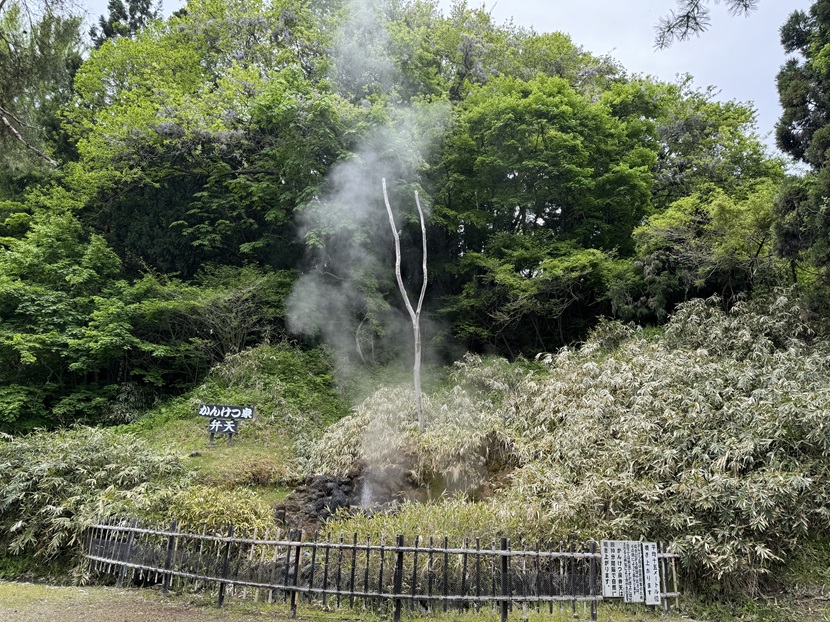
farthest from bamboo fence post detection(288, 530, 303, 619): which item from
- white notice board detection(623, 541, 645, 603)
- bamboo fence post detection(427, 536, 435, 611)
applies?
white notice board detection(623, 541, 645, 603)

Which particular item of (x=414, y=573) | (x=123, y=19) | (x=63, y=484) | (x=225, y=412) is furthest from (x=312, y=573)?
(x=123, y=19)

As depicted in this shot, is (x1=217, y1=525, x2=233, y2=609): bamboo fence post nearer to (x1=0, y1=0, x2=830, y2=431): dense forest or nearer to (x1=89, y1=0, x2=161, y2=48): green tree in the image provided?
(x1=0, y1=0, x2=830, y2=431): dense forest

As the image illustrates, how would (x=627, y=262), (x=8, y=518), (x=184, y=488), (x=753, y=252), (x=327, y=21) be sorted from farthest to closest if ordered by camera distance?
1. (x=327, y=21)
2. (x=627, y=262)
3. (x=753, y=252)
4. (x=184, y=488)
5. (x=8, y=518)

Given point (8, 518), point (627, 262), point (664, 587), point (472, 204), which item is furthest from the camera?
point (472, 204)

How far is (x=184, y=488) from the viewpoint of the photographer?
7457 millimetres

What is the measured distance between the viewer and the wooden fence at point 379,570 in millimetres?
4957

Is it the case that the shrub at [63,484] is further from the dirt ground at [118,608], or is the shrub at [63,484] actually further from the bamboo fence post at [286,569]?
the bamboo fence post at [286,569]

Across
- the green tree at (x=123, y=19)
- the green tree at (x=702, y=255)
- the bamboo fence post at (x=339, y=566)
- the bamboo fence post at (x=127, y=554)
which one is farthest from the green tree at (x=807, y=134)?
the green tree at (x=123, y=19)

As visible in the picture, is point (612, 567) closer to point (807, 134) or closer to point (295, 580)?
point (295, 580)

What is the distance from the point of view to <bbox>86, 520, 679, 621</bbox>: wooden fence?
496cm

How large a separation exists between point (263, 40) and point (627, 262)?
521 inches

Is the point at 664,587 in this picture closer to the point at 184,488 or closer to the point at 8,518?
the point at 184,488

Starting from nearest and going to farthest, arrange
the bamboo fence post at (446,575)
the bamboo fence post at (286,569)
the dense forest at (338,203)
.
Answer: the bamboo fence post at (446,575) → the bamboo fence post at (286,569) → the dense forest at (338,203)

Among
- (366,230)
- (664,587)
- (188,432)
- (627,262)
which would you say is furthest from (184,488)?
(627,262)
